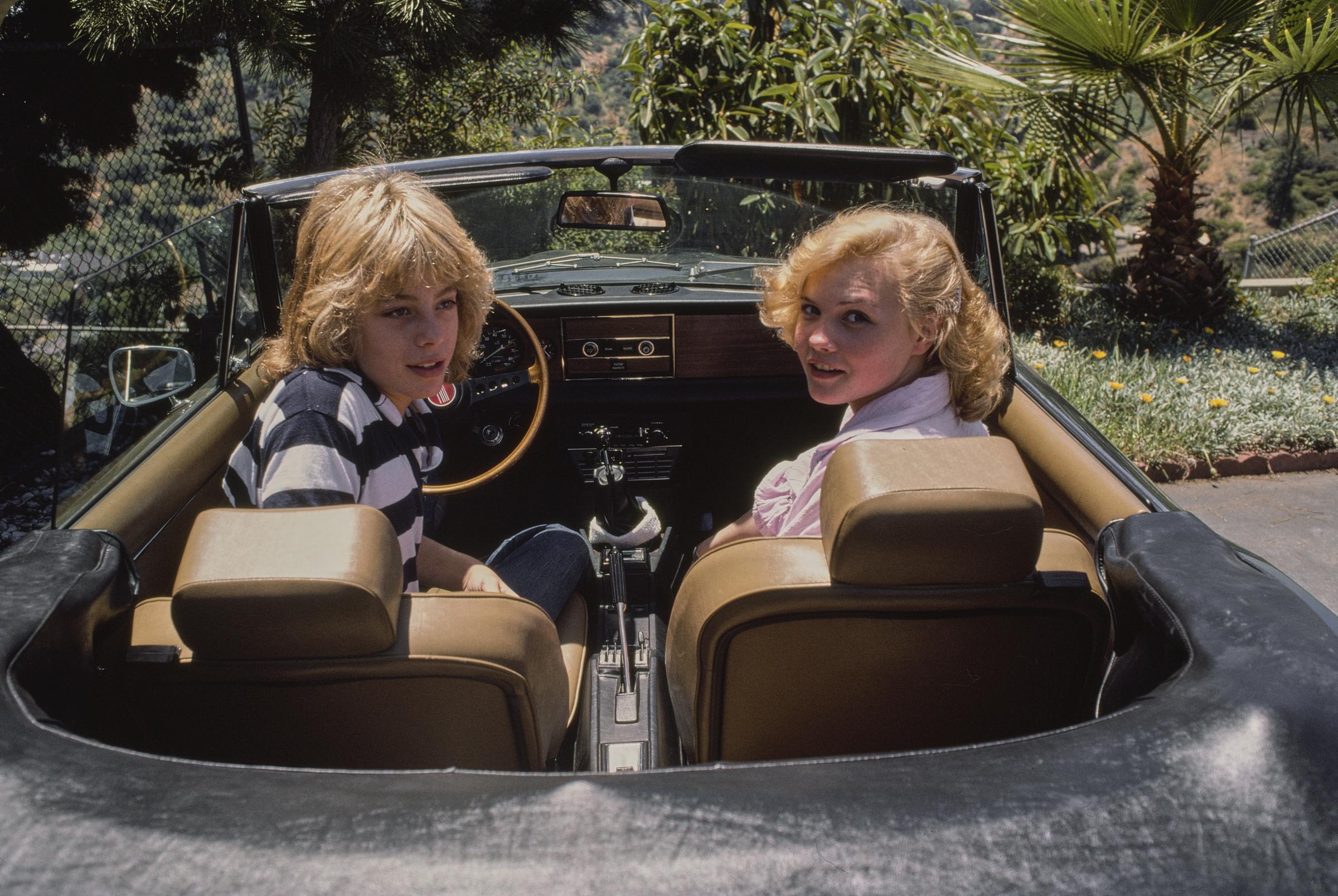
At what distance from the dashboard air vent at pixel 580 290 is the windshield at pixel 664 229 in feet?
0.10

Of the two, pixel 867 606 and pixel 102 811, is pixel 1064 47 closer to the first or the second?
pixel 867 606

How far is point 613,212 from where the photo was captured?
2684 mm

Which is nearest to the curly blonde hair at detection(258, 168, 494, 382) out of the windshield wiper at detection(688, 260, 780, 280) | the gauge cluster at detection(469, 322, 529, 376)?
the gauge cluster at detection(469, 322, 529, 376)

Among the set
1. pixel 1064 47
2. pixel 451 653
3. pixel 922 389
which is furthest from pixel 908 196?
pixel 1064 47

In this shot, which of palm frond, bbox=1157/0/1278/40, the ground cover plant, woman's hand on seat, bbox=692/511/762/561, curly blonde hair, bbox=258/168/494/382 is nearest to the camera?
curly blonde hair, bbox=258/168/494/382

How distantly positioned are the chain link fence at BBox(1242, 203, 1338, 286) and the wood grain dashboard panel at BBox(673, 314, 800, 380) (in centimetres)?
1154

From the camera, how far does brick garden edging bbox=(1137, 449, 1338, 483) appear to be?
5324mm

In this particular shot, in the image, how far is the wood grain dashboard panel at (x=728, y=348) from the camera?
3.27m

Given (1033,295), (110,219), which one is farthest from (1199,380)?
(110,219)

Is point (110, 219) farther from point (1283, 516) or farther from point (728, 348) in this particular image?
point (1283, 516)

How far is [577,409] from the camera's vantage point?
11.2 feet

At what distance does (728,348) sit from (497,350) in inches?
33.1

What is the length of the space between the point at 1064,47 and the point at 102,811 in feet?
23.2

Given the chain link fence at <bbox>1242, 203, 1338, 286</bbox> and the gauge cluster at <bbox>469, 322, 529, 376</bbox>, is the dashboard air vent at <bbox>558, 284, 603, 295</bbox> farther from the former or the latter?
the chain link fence at <bbox>1242, 203, 1338, 286</bbox>
